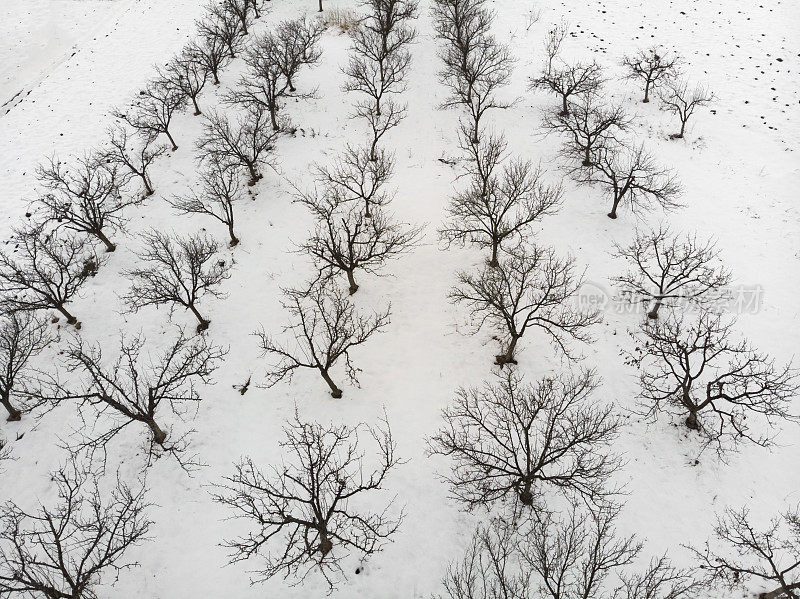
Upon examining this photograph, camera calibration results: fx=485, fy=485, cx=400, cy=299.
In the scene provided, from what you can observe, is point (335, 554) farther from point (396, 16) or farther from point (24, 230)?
point (396, 16)

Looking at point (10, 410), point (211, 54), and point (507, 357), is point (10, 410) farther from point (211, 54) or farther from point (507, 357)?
point (211, 54)

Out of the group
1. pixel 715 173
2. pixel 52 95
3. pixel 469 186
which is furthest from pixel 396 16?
pixel 52 95

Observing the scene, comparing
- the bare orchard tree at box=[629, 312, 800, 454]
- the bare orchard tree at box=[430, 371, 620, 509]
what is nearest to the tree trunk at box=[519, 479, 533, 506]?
the bare orchard tree at box=[430, 371, 620, 509]

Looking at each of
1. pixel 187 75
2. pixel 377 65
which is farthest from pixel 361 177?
pixel 187 75

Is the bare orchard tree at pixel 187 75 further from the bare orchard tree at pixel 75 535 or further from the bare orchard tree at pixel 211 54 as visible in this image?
the bare orchard tree at pixel 75 535

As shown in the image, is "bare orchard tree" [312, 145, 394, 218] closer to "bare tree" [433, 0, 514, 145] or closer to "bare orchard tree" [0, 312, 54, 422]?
"bare tree" [433, 0, 514, 145]
